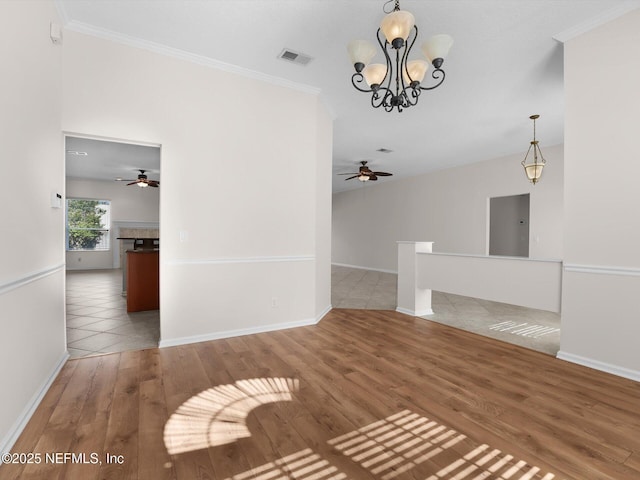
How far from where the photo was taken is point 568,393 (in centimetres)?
227

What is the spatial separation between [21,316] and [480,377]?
3208 millimetres

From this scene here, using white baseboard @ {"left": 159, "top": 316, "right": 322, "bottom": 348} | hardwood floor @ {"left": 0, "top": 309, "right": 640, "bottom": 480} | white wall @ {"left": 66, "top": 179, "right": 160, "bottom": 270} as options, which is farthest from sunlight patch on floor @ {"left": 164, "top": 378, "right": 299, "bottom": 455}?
white wall @ {"left": 66, "top": 179, "right": 160, "bottom": 270}

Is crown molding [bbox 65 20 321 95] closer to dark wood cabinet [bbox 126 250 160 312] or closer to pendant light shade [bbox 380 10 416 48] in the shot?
pendant light shade [bbox 380 10 416 48]

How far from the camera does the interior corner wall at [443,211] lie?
644cm

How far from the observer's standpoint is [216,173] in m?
3.40

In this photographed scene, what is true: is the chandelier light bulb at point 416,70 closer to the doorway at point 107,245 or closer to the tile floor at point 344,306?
the doorway at point 107,245

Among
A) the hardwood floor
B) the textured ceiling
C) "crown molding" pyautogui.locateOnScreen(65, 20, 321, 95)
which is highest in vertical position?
the textured ceiling


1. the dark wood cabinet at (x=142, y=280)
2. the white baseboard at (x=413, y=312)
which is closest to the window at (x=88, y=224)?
the dark wood cabinet at (x=142, y=280)

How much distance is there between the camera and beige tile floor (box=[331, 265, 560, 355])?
11.7 ft

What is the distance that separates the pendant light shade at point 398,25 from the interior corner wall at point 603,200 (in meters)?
1.92

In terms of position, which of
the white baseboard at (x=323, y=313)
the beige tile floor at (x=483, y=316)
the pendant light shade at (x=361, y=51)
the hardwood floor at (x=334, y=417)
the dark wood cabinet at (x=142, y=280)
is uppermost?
the pendant light shade at (x=361, y=51)

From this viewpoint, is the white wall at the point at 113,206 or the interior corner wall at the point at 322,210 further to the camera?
the white wall at the point at 113,206

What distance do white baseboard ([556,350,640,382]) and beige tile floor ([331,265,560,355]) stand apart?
0.65 ft

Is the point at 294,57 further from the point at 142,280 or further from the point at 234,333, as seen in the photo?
the point at 142,280
